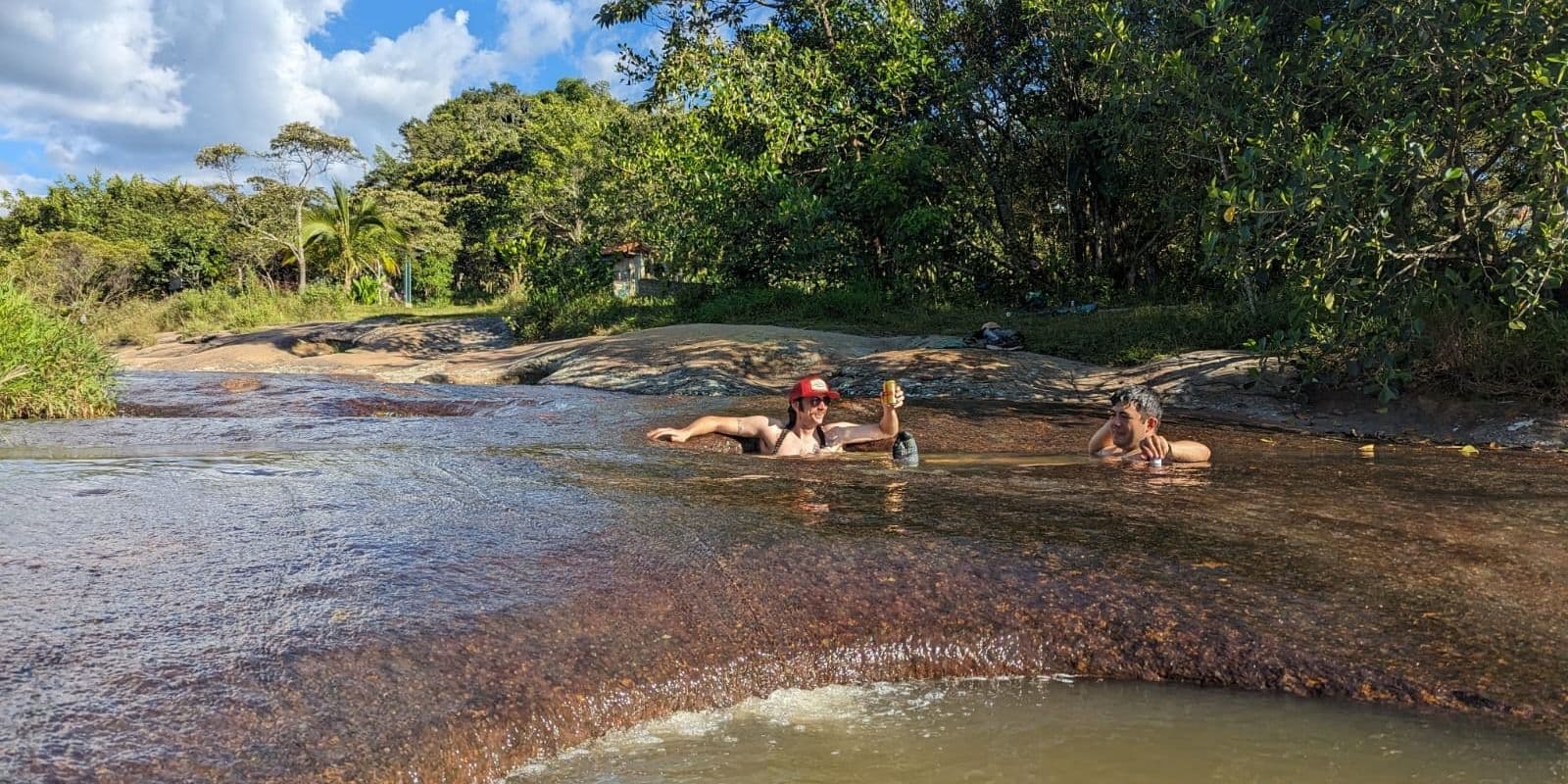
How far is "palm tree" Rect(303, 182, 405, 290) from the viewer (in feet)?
98.1

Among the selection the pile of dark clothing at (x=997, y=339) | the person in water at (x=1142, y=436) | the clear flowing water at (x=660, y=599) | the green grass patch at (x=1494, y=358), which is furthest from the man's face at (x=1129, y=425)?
the pile of dark clothing at (x=997, y=339)

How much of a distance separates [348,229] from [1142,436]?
29013 millimetres

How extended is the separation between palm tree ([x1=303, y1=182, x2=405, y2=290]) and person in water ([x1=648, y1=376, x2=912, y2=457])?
2572cm

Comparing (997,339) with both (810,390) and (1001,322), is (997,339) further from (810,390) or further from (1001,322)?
(810,390)

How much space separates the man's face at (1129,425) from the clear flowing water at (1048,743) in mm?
3781

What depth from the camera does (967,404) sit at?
953 centimetres

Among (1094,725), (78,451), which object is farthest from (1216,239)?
(78,451)

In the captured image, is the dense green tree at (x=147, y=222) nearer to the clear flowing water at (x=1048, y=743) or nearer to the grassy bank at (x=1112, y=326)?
the grassy bank at (x=1112, y=326)

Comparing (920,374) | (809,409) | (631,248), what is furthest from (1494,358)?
(631,248)

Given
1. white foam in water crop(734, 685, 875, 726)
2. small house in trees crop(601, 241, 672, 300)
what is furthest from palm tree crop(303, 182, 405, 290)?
white foam in water crop(734, 685, 875, 726)

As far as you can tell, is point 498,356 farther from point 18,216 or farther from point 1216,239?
point 18,216

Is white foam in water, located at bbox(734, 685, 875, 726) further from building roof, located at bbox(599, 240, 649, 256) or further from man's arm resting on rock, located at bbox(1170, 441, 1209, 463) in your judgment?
building roof, located at bbox(599, 240, 649, 256)

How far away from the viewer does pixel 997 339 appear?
40.5 feet

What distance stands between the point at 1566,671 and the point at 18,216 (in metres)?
43.7
